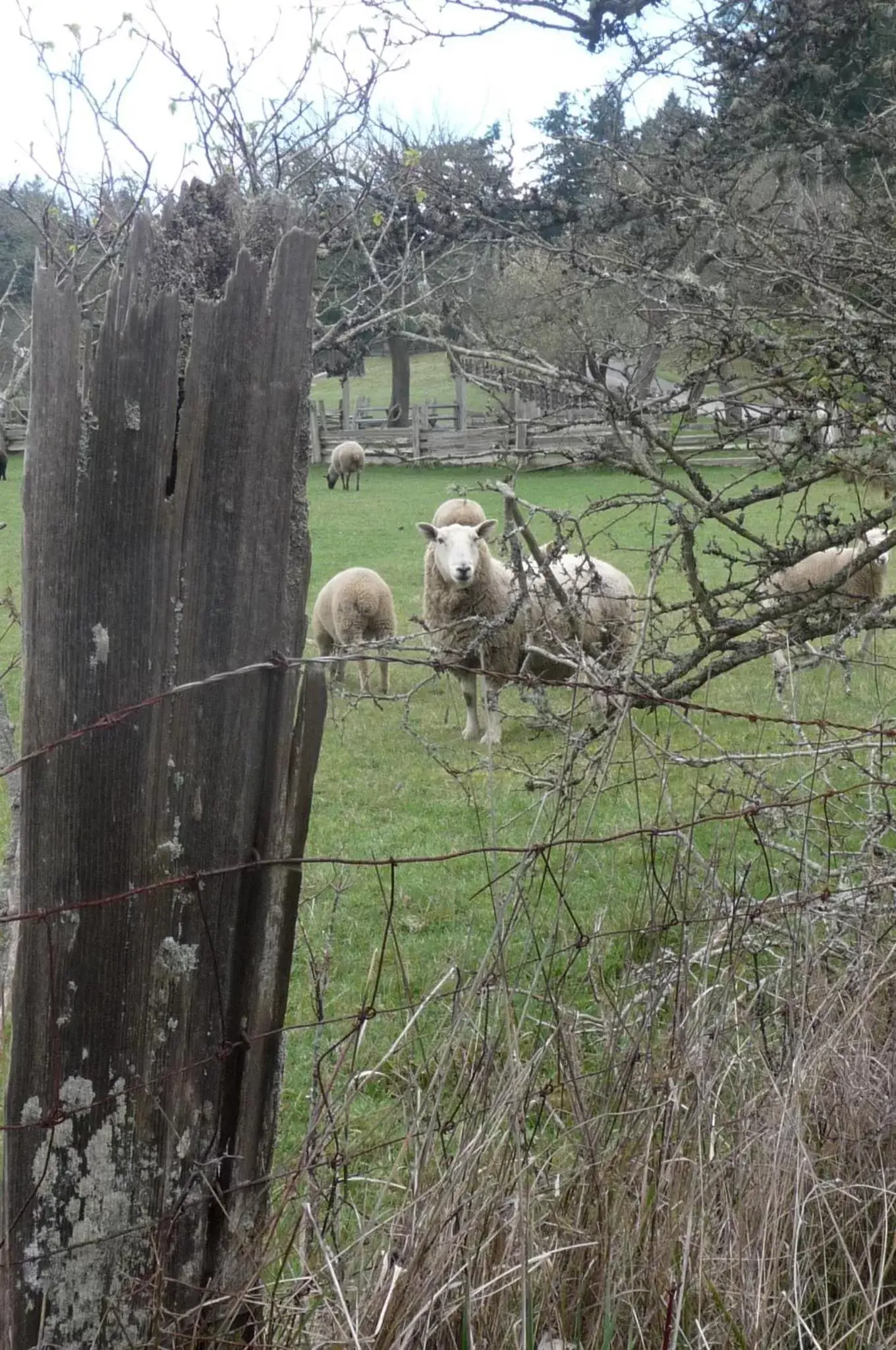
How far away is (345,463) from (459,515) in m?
23.2

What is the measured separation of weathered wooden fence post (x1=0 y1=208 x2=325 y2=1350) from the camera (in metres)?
1.64

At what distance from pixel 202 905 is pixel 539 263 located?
5.23m

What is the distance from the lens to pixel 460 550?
1002 cm

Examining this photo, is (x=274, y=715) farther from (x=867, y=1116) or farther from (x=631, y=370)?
(x=631, y=370)

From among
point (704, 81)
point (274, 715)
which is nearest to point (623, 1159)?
point (274, 715)

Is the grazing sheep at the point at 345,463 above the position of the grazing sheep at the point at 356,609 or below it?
above

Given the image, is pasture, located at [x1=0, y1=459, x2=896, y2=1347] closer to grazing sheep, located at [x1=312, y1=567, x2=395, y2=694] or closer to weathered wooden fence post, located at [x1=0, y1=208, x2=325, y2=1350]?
weathered wooden fence post, located at [x1=0, y1=208, x2=325, y2=1350]

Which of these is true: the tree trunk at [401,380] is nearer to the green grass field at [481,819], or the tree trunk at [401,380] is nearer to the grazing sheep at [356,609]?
the green grass field at [481,819]

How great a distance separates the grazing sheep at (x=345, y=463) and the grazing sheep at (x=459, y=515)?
70.3 ft

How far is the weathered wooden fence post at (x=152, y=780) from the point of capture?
1641mm

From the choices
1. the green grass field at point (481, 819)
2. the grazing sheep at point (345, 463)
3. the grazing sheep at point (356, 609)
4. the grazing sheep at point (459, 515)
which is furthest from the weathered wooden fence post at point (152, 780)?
the grazing sheep at point (345, 463)

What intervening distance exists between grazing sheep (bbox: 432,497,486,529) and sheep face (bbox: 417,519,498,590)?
0.49 meters

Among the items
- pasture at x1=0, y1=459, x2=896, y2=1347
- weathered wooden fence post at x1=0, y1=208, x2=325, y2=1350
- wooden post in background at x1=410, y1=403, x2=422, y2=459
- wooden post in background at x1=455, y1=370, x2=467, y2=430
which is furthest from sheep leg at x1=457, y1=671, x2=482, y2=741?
wooden post in background at x1=455, y1=370, x2=467, y2=430

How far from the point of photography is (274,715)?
1782 mm
